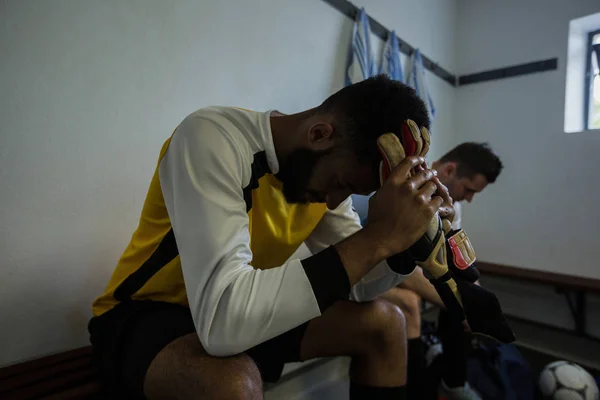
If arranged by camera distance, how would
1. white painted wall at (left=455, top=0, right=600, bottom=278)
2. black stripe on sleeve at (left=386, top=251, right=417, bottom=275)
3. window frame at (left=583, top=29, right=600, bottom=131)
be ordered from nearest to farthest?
black stripe on sleeve at (left=386, top=251, right=417, bottom=275), white painted wall at (left=455, top=0, right=600, bottom=278), window frame at (left=583, top=29, right=600, bottom=131)

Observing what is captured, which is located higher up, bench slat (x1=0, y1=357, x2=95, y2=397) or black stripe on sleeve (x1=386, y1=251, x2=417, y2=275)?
black stripe on sleeve (x1=386, y1=251, x2=417, y2=275)

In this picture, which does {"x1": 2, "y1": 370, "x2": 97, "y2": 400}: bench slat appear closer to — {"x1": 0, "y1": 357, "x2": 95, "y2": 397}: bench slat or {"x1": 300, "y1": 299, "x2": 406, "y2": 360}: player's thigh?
{"x1": 0, "y1": 357, "x2": 95, "y2": 397}: bench slat

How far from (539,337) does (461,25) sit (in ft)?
6.74

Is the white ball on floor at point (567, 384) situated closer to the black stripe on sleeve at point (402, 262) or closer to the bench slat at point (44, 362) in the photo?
the black stripe on sleeve at point (402, 262)

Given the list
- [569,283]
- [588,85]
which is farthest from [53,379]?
[588,85]

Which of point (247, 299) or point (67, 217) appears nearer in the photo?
point (247, 299)

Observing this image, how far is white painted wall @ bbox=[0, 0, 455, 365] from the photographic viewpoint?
2.68ft

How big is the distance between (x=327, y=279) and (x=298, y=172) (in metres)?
0.26

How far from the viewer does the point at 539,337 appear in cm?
204

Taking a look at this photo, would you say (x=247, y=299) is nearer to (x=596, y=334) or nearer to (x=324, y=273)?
(x=324, y=273)

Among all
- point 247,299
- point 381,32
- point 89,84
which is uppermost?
point 381,32

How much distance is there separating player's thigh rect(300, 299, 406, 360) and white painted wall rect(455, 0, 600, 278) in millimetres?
1834

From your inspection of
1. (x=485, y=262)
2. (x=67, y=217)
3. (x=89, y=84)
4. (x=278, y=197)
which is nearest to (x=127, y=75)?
(x=89, y=84)

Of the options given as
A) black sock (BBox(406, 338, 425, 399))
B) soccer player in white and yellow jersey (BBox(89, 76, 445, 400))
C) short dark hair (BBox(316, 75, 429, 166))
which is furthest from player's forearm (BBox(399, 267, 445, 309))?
short dark hair (BBox(316, 75, 429, 166))
